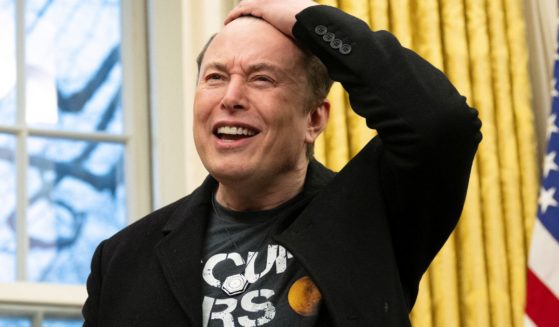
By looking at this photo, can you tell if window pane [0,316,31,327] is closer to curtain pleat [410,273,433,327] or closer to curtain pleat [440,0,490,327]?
curtain pleat [410,273,433,327]

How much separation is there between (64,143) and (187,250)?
5.92 feet

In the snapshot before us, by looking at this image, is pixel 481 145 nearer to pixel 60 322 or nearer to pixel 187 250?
pixel 60 322

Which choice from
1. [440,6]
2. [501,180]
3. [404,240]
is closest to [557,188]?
[501,180]

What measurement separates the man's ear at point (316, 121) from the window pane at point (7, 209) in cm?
162

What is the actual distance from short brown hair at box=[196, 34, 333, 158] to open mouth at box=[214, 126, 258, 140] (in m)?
0.18

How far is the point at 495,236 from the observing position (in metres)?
3.97

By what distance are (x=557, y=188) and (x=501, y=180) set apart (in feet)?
0.75

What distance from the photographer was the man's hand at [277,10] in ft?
7.66

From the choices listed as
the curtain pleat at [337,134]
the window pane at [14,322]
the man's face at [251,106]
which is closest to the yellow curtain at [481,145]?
the curtain pleat at [337,134]

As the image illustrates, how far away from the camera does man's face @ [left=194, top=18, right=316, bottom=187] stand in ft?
7.40

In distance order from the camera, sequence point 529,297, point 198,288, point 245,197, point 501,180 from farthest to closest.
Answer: point 501,180 → point 529,297 → point 245,197 → point 198,288

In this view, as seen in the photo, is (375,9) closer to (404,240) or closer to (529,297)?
(529,297)

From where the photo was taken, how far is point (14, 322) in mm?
3711

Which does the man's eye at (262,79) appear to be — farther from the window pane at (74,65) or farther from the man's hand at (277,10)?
the window pane at (74,65)
